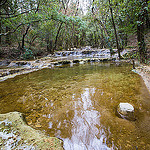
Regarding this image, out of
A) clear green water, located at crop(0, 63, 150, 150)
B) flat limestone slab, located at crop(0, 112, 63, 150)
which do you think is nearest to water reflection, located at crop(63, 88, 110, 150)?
clear green water, located at crop(0, 63, 150, 150)

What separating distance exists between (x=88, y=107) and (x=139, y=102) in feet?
4.34

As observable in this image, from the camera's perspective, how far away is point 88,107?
7.97ft

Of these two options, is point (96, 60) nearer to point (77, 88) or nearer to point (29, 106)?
point (77, 88)

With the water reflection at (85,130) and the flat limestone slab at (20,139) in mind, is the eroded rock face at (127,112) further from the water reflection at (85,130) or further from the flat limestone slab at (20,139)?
the flat limestone slab at (20,139)

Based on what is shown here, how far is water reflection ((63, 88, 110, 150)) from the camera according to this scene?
1.47 meters

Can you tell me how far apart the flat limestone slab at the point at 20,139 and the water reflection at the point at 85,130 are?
267 millimetres

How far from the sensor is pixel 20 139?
4.35ft

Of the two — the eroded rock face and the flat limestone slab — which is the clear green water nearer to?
the eroded rock face

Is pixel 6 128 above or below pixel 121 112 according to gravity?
above

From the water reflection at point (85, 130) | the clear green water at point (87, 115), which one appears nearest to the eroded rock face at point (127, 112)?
the clear green water at point (87, 115)

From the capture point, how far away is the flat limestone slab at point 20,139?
1.23 meters

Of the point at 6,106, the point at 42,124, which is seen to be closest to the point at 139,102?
the point at 42,124

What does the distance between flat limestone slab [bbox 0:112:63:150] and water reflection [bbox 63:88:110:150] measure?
0.27 m

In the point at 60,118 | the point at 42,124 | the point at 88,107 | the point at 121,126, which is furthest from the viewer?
the point at 88,107
